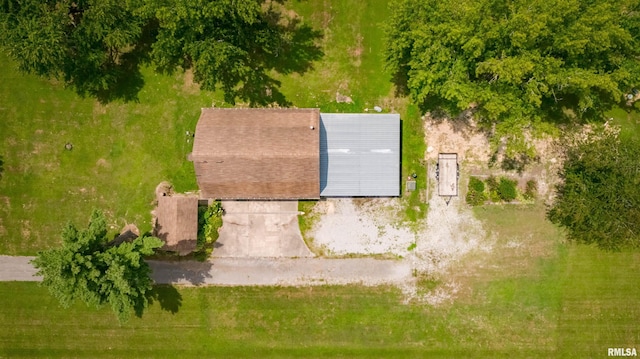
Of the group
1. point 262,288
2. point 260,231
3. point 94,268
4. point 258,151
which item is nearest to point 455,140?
point 258,151

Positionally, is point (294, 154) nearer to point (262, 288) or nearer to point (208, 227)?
point (208, 227)

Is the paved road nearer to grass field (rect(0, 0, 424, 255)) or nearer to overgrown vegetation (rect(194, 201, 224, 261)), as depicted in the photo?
overgrown vegetation (rect(194, 201, 224, 261))

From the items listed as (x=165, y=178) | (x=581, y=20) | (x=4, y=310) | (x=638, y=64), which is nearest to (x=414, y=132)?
(x=581, y=20)

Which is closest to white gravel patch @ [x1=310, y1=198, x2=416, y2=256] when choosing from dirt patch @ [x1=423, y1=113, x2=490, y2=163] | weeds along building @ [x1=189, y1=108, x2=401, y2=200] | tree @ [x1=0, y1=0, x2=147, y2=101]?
weeds along building @ [x1=189, y1=108, x2=401, y2=200]

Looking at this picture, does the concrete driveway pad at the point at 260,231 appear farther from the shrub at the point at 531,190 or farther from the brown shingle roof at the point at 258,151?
the shrub at the point at 531,190

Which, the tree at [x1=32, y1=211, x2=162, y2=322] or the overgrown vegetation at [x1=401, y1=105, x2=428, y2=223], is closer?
the tree at [x1=32, y1=211, x2=162, y2=322]

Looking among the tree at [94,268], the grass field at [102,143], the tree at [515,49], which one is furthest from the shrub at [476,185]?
the tree at [94,268]
